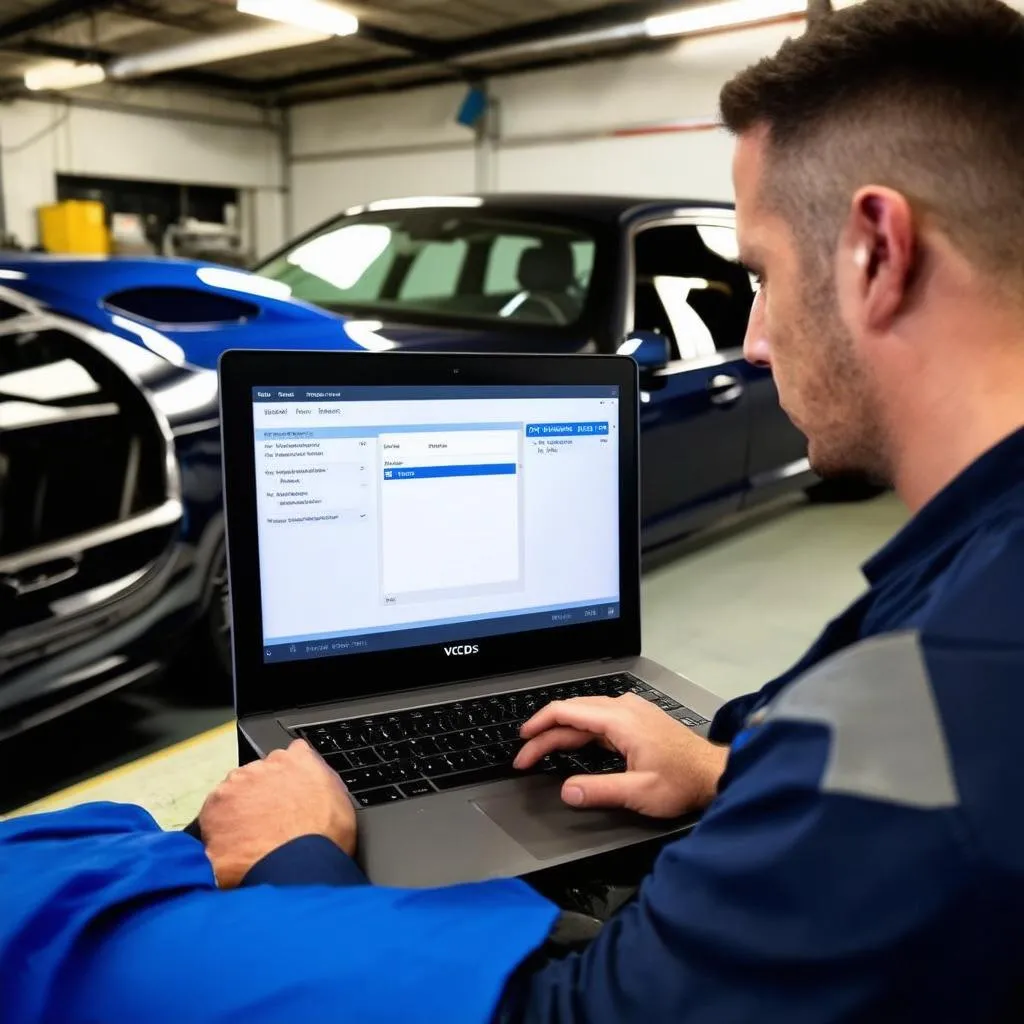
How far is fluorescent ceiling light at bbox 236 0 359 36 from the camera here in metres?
7.12

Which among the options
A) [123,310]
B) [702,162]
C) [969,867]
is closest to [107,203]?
[702,162]

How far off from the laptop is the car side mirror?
1642mm

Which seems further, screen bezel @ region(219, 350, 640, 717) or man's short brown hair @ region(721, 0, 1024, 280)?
screen bezel @ region(219, 350, 640, 717)

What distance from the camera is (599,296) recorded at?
3.07m

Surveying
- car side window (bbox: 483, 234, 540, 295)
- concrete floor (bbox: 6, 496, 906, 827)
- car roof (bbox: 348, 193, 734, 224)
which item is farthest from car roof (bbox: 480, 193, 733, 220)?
concrete floor (bbox: 6, 496, 906, 827)

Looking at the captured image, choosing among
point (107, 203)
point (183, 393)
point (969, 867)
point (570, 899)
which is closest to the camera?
point (969, 867)

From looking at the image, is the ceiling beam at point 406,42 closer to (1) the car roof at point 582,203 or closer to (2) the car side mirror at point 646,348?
(1) the car roof at point 582,203

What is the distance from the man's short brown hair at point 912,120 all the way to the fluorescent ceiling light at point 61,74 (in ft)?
34.1

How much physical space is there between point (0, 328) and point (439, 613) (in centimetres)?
129

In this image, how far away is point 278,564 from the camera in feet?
3.42

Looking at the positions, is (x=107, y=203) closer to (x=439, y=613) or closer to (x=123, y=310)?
(x=123, y=310)

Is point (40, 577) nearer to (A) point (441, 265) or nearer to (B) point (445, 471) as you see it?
(B) point (445, 471)

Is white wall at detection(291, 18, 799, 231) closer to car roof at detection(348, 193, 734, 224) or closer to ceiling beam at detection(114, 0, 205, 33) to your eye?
ceiling beam at detection(114, 0, 205, 33)

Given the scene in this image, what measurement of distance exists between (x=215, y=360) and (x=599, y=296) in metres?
1.25
